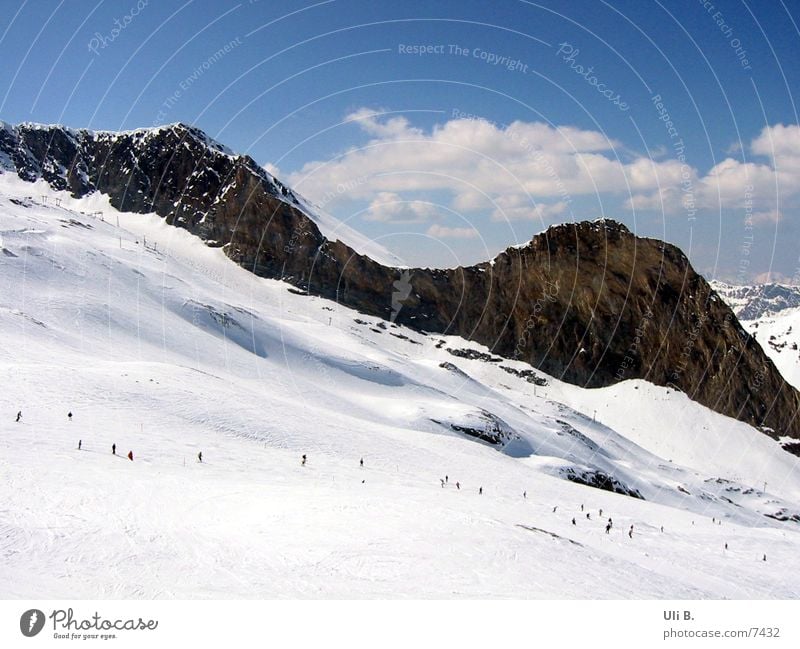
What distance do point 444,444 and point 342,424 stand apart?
414 inches

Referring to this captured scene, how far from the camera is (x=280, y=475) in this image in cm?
3191

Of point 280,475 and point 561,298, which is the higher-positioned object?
point 561,298

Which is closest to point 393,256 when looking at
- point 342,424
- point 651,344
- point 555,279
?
point 555,279

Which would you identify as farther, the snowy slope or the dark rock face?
the dark rock face

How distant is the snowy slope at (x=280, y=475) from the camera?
18344 millimetres

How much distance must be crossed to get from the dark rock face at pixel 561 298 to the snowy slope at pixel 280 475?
44.6m

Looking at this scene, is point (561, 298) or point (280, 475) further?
point (561, 298)

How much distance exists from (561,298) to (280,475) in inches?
4958

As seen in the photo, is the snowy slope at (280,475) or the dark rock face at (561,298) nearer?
the snowy slope at (280,475)

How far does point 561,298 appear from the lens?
484 ft

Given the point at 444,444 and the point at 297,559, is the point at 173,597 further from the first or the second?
the point at 444,444

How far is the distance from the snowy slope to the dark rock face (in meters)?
44.6

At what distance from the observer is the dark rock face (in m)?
139

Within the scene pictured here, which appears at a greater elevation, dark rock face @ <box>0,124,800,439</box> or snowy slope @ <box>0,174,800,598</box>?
dark rock face @ <box>0,124,800,439</box>
